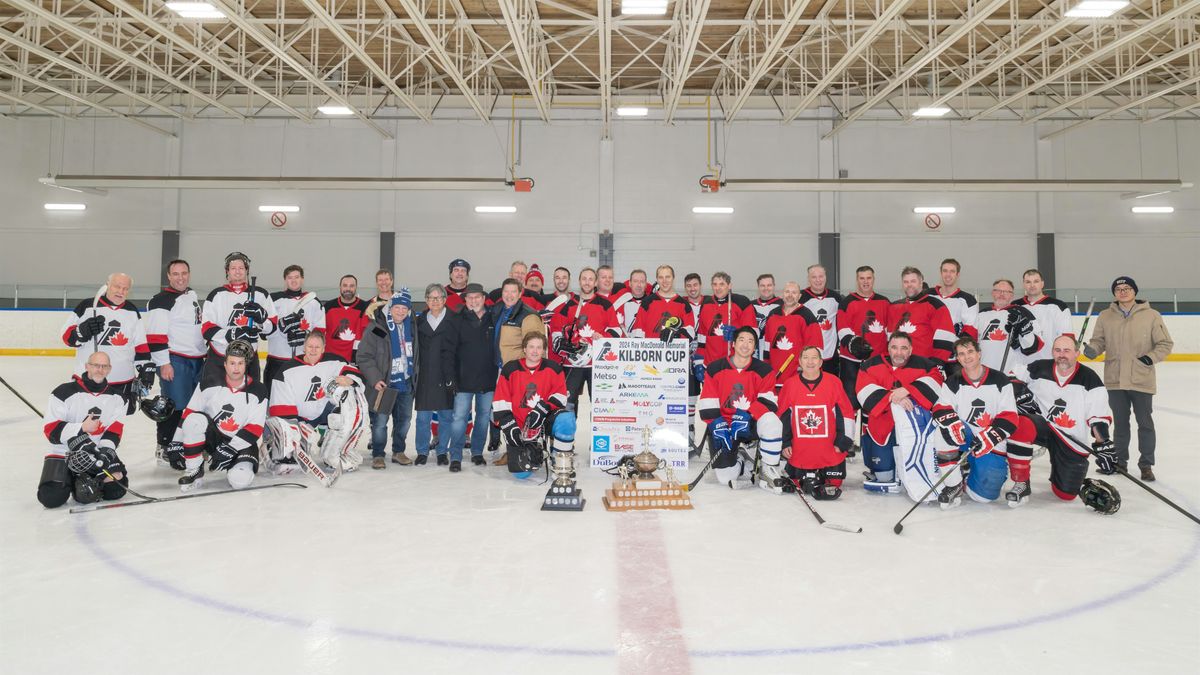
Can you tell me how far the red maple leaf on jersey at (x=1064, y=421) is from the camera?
167 inches

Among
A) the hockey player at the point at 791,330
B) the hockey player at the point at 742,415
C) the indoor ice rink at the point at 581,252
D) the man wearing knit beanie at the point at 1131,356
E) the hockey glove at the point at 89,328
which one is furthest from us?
the hockey player at the point at 791,330

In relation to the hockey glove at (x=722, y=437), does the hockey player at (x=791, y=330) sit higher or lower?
higher

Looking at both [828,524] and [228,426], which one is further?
[228,426]

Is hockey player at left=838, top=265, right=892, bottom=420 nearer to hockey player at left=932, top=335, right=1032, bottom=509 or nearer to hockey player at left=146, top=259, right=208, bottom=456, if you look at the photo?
hockey player at left=932, top=335, right=1032, bottom=509

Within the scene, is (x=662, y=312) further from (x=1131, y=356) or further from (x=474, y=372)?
(x=1131, y=356)

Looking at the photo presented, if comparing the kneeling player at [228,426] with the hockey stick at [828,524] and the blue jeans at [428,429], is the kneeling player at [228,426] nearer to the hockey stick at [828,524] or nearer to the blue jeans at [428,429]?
the blue jeans at [428,429]

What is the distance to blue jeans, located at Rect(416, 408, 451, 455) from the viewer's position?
5219 mm

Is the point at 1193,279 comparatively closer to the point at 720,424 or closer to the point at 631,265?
the point at 631,265

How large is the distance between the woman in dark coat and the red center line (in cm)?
203

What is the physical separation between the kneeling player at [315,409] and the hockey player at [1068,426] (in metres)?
4.41

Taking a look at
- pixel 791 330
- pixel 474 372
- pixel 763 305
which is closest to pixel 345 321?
pixel 474 372

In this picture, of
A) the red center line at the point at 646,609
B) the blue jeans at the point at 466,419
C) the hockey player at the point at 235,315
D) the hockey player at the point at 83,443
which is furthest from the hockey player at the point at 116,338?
the red center line at the point at 646,609

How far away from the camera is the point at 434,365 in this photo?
512 cm

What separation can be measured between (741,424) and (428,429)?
238 centimetres
